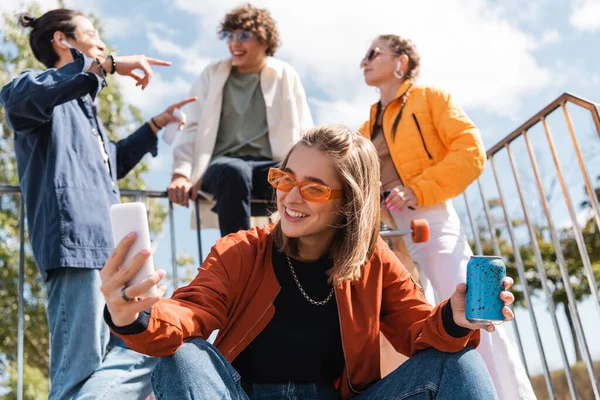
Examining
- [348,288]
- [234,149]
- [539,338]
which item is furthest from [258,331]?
[539,338]

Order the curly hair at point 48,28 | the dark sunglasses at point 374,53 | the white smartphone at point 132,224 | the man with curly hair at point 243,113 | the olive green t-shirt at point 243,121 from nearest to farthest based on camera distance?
1. the white smartphone at point 132,224
2. the curly hair at point 48,28
3. the man with curly hair at point 243,113
4. the olive green t-shirt at point 243,121
5. the dark sunglasses at point 374,53

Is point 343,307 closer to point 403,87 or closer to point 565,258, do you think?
point 403,87

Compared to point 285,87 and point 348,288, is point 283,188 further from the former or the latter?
point 285,87

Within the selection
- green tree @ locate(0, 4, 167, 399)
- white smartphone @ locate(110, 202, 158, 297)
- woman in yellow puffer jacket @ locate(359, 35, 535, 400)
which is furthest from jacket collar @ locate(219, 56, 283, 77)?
green tree @ locate(0, 4, 167, 399)

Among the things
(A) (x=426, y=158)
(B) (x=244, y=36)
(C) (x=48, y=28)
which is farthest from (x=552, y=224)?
(C) (x=48, y=28)

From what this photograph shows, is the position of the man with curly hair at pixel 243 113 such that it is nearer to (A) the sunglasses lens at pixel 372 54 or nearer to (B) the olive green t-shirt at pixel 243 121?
(B) the olive green t-shirt at pixel 243 121

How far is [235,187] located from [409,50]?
58.2 inches

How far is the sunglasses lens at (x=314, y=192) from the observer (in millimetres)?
2258

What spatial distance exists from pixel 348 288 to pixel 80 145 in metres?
1.53

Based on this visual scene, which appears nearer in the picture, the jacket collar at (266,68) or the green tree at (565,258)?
the jacket collar at (266,68)

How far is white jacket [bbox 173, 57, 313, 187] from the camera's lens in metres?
3.80

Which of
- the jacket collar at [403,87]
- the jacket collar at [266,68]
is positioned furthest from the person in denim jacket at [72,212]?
the jacket collar at [403,87]

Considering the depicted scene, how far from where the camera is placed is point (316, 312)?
2.22 meters

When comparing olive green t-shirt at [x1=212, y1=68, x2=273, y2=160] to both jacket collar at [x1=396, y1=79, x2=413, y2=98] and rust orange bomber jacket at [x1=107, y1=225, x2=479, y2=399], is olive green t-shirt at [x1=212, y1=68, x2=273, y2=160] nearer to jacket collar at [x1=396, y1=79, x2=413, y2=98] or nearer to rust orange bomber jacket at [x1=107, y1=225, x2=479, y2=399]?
jacket collar at [x1=396, y1=79, x2=413, y2=98]
